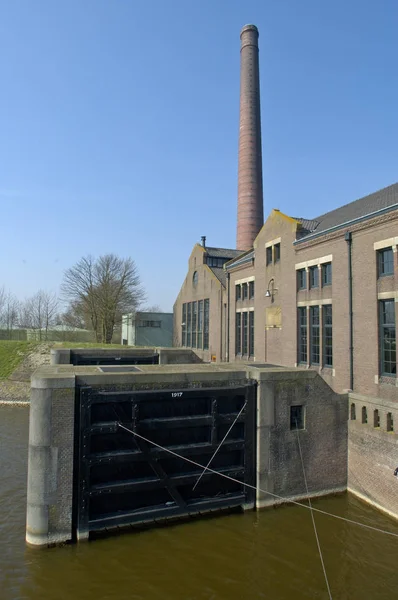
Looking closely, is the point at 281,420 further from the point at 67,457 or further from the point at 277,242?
the point at 277,242

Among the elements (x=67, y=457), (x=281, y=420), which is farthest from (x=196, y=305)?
(x=67, y=457)

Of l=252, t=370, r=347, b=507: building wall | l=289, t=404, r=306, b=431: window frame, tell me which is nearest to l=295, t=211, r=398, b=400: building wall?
l=252, t=370, r=347, b=507: building wall

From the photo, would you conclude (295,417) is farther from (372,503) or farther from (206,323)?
(206,323)

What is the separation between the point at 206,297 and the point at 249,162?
1468 centimetres

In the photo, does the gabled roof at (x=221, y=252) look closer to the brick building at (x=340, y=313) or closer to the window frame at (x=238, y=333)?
the brick building at (x=340, y=313)

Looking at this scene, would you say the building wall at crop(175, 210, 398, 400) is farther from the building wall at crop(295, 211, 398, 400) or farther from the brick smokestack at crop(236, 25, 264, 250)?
the brick smokestack at crop(236, 25, 264, 250)

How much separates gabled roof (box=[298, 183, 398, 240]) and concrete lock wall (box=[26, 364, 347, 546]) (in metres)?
7.13

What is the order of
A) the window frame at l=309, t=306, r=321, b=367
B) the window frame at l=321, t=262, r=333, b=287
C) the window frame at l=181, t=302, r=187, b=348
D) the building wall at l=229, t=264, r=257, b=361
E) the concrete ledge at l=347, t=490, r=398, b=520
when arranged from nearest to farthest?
the concrete ledge at l=347, t=490, r=398, b=520
the window frame at l=321, t=262, r=333, b=287
the window frame at l=309, t=306, r=321, b=367
the building wall at l=229, t=264, r=257, b=361
the window frame at l=181, t=302, r=187, b=348

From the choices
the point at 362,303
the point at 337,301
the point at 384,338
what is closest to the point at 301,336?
the point at 337,301

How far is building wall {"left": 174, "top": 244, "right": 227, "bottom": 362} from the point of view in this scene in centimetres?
3076

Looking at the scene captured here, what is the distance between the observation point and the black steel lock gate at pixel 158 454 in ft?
36.2

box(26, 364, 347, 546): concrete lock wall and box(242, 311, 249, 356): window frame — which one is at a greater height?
box(242, 311, 249, 356): window frame

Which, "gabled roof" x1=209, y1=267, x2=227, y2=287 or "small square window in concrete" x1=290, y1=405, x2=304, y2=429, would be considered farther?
"gabled roof" x1=209, y1=267, x2=227, y2=287

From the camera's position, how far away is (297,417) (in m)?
13.8
